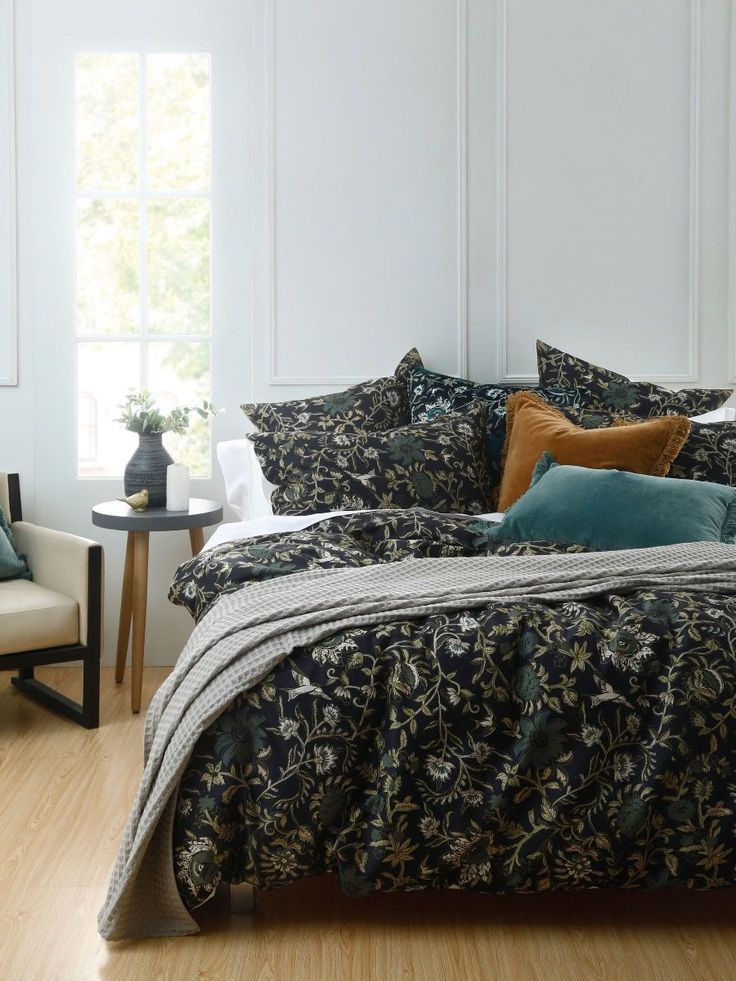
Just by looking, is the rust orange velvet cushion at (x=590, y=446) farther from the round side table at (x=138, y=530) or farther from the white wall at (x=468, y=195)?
the round side table at (x=138, y=530)

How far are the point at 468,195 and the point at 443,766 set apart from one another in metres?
2.58

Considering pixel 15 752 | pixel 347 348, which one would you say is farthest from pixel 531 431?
pixel 15 752

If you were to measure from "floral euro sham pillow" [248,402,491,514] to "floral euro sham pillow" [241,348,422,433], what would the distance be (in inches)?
7.0

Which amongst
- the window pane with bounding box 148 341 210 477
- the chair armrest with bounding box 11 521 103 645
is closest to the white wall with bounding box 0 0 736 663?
the window pane with bounding box 148 341 210 477

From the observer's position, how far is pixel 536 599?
2006mm

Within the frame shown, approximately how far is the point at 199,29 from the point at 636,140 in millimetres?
1732

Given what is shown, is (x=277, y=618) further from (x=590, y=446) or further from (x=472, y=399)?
(x=472, y=399)

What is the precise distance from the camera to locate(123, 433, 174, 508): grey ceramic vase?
3.57 meters

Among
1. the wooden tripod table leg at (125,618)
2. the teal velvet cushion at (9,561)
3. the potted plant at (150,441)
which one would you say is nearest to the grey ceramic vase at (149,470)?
the potted plant at (150,441)

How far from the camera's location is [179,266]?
3.83m

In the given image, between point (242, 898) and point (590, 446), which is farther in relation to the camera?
point (590, 446)

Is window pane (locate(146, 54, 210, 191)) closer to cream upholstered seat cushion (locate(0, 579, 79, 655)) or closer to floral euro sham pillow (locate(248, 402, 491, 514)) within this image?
floral euro sham pillow (locate(248, 402, 491, 514))

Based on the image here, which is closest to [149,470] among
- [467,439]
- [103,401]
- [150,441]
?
[150,441]

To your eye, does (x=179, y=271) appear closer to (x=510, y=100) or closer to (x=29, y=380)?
(x=29, y=380)
